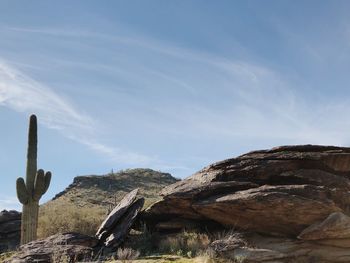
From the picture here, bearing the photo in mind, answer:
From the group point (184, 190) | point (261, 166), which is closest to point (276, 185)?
point (261, 166)

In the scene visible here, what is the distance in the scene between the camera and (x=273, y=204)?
1628 centimetres

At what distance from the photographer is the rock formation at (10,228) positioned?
23589 millimetres

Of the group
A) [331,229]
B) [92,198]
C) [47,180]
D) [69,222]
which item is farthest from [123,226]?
[92,198]

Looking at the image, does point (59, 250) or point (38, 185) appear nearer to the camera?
point (59, 250)

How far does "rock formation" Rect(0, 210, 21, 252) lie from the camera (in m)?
23.6

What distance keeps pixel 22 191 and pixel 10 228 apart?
466cm

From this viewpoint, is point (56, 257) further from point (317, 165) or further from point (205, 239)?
point (317, 165)

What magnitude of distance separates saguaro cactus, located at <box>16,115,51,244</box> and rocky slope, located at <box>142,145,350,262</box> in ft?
17.1

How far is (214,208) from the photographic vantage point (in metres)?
17.3

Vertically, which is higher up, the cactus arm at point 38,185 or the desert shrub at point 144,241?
the cactus arm at point 38,185

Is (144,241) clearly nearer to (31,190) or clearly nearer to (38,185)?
(38,185)

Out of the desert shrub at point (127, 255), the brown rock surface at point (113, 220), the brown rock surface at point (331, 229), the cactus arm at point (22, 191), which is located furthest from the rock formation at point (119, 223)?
the brown rock surface at point (331, 229)

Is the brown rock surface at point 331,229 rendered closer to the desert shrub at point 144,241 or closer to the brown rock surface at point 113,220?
the desert shrub at point 144,241

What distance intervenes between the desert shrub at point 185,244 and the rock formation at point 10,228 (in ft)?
30.7
